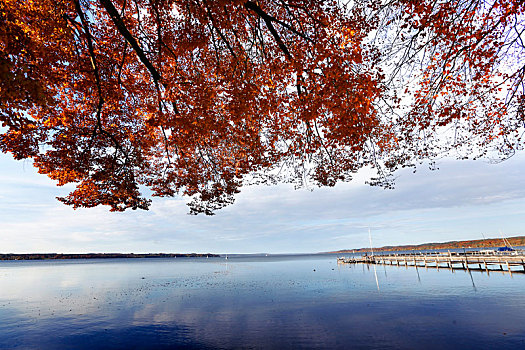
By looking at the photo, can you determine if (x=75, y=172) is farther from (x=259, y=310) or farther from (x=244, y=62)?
(x=259, y=310)

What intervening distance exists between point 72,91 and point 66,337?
15.6 metres

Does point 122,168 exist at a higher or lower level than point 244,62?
lower

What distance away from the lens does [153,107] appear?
14.0m

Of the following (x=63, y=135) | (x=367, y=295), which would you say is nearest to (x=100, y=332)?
(x=63, y=135)

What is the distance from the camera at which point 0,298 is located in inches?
1205

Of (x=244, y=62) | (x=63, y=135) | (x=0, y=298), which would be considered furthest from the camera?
(x=0, y=298)

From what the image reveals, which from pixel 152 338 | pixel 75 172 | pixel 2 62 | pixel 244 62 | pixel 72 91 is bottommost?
pixel 152 338

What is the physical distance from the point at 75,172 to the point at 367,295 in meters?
29.4

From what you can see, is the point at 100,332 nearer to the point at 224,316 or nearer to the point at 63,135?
the point at 224,316

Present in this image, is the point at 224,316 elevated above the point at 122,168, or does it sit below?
below

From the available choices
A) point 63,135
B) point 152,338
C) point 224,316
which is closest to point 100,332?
point 152,338

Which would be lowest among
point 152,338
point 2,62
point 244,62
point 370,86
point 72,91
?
point 152,338

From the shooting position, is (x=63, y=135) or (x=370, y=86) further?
(x=63, y=135)

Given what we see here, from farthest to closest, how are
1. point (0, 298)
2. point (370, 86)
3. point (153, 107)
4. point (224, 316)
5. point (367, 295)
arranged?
point (0, 298) < point (367, 295) < point (224, 316) < point (153, 107) < point (370, 86)
